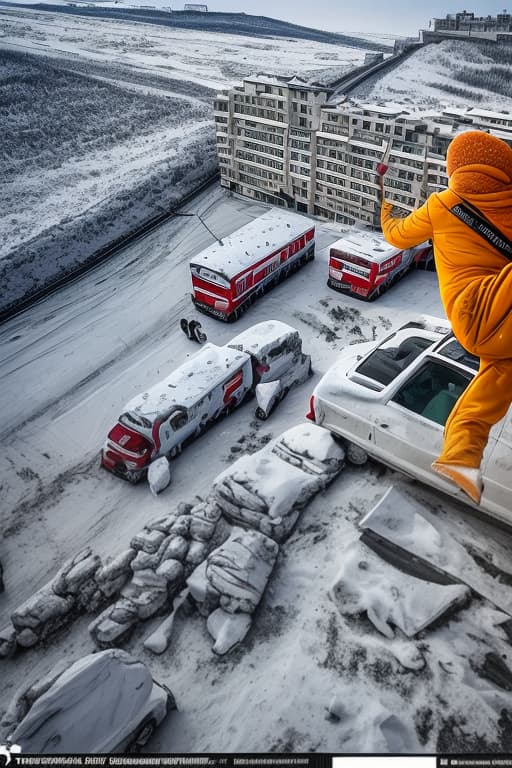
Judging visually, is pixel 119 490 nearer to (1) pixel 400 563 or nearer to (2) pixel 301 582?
(2) pixel 301 582

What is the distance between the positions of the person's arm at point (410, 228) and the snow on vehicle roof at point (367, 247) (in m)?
9.75

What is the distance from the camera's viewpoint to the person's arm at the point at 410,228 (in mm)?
4410

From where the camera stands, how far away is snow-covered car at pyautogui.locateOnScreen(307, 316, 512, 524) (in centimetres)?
624

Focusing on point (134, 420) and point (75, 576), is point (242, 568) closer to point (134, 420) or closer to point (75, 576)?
point (75, 576)

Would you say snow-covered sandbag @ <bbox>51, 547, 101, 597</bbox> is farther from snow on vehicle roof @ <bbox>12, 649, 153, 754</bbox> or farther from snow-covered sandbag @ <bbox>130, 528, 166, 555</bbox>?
snow on vehicle roof @ <bbox>12, 649, 153, 754</bbox>

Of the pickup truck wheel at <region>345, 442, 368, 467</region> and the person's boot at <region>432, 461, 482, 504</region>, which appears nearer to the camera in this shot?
the person's boot at <region>432, 461, 482, 504</region>

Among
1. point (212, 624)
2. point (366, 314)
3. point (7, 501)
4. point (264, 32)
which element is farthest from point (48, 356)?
point (264, 32)

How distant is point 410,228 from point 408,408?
311cm

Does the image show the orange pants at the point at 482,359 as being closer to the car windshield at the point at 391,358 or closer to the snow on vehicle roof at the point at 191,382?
the car windshield at the point at 391,358

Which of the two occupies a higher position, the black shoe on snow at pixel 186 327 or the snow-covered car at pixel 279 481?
the snow-covered car at pixel 279 481

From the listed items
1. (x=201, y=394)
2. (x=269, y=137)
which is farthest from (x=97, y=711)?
(x=269, y=137)

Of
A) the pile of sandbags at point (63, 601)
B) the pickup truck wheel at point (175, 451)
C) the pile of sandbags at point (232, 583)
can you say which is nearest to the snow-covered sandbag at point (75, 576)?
the pile of sandbags at point (63, 601)

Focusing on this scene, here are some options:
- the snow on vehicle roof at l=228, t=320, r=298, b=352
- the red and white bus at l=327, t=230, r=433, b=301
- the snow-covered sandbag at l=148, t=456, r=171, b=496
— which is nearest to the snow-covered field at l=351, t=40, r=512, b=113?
the red and white bus at l=327, t=230, r=433, b=301

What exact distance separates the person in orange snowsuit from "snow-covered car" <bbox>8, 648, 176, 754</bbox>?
151 inches
